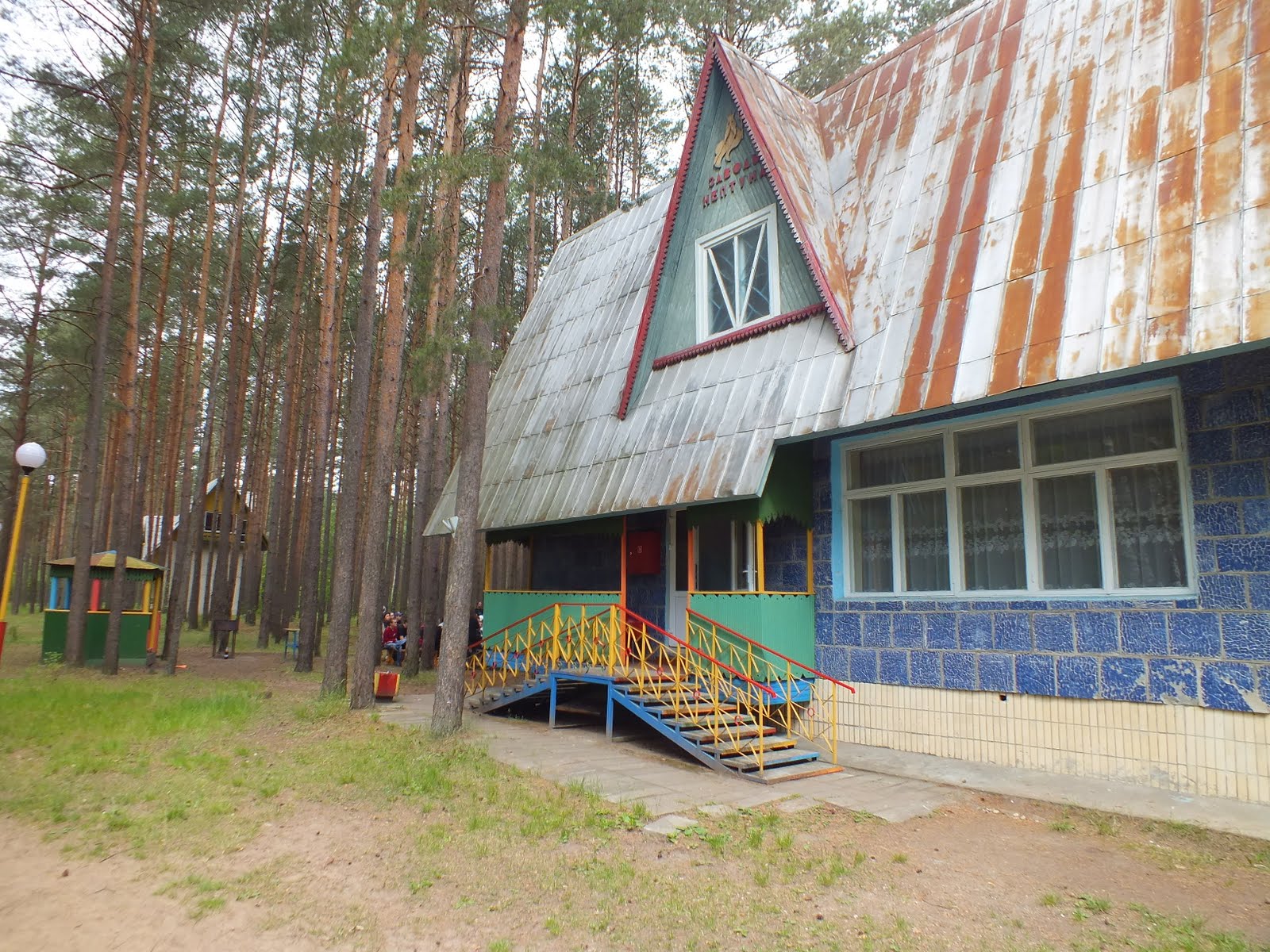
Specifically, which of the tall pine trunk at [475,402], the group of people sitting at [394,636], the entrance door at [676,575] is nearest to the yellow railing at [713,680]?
the entrance door at [676,575]

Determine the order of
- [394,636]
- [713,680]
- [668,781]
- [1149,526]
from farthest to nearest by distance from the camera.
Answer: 1. [394,636]
2. [713,680]
3. [668,781]
4. [1149,526]

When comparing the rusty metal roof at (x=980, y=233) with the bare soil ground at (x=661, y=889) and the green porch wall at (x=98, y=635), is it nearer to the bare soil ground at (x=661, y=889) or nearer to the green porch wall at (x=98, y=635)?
the bare soil ground at (x=661, y=889)

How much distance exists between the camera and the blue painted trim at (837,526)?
9453 millimetres

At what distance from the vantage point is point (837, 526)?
9516mm

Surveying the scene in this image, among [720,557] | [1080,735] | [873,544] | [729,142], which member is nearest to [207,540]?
[720,557]

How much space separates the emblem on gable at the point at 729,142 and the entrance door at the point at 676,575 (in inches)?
201

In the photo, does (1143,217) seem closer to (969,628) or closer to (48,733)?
(969,628)

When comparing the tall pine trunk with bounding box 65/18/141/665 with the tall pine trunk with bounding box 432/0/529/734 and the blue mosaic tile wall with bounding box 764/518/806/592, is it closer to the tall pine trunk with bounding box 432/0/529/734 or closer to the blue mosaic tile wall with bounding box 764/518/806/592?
the tall pine trunk with bounding box 432/0/529/734

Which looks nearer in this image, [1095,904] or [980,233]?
[1095,904]

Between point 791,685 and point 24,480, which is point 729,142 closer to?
point 791,685

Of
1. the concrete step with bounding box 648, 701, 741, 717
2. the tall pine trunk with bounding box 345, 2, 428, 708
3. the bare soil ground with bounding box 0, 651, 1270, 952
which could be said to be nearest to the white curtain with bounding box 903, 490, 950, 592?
the concrete step with bounding box 648, 701, 741, 717

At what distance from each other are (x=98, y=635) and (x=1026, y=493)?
19.0 m

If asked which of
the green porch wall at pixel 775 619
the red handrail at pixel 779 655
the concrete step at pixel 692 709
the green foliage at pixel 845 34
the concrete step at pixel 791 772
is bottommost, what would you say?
the concrete step at pixel 791 772

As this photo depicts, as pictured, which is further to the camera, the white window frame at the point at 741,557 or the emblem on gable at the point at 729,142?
the emblem on gable at the point at 729,142
